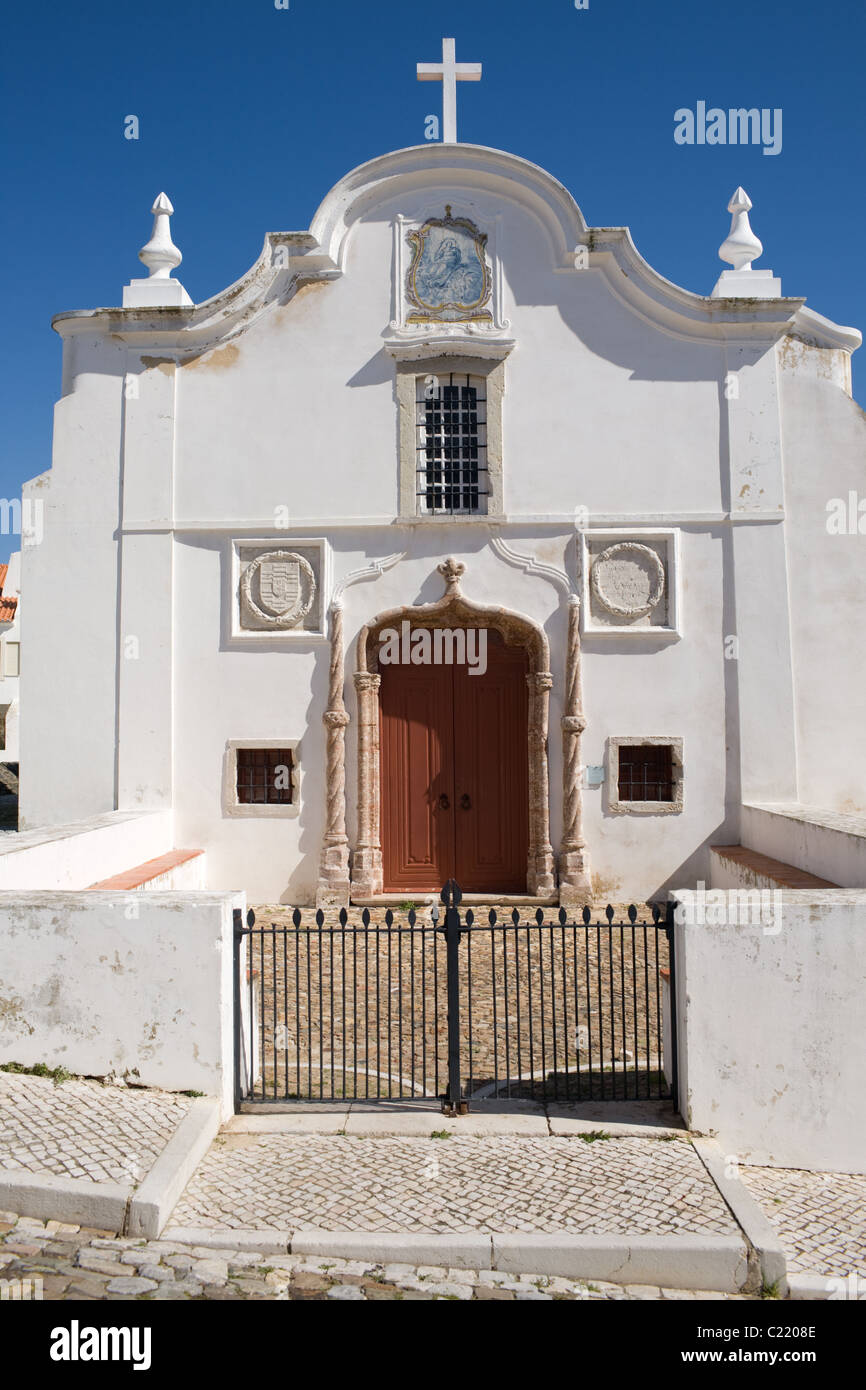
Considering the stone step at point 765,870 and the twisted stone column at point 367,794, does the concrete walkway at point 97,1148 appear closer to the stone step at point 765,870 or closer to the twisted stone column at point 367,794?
the stone step at point 765,870

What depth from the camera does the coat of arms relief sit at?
37.1 ft

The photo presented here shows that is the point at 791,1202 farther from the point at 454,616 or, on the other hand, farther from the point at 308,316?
the point at 308,316

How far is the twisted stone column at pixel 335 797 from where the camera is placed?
10828mm

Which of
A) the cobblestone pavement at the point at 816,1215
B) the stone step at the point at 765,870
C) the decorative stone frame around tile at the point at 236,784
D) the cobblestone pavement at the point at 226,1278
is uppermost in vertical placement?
the decorative stone frame around tile at the point at 236,784

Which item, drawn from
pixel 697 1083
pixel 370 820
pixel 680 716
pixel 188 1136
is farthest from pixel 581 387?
pixel 188 1136

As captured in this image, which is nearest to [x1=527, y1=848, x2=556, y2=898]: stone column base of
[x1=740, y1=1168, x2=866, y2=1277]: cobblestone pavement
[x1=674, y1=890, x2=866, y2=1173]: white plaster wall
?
[x1=674, y1=890, x2=866, y2=1173]: white plaster wall

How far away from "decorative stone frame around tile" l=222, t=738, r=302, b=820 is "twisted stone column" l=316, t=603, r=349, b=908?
0.34 metres

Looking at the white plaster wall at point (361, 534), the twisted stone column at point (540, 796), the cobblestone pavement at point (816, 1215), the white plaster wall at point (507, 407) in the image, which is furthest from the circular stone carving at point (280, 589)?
the cobblestone pavement at point (816, 1215)

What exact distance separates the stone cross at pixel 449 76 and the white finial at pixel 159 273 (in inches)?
126

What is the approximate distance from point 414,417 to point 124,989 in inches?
291

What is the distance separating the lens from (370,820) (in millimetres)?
10938

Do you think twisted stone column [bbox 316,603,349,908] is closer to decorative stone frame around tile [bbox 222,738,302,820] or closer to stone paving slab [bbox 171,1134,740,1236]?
decorative stone frame around tile [bbox 222,738,302,820]
